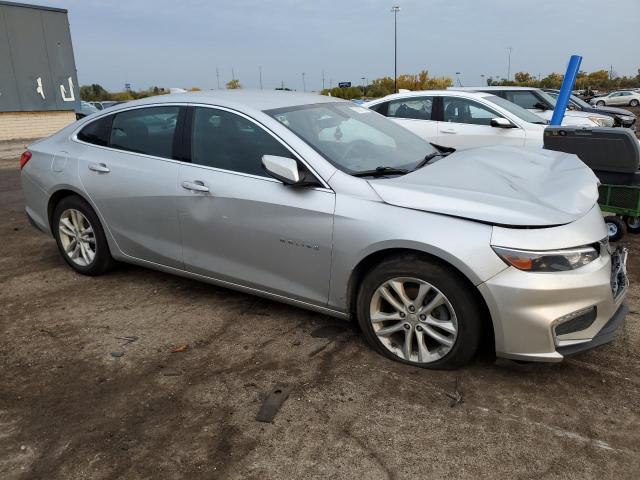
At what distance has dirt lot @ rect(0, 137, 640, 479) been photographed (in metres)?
2.50

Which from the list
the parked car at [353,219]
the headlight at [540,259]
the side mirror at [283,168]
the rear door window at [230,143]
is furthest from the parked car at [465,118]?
the headlight at [540,259]

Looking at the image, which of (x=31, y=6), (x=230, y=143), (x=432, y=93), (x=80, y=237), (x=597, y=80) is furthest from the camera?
(x=597, y=80)

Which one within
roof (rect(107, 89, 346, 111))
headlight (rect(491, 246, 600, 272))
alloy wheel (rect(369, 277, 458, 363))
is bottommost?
alloy wheel (rect(369, 277, 458, 363))

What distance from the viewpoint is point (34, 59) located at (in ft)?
63.4

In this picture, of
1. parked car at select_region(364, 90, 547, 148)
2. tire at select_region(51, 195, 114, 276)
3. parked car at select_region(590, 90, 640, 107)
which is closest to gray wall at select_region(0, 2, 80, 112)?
parked car at select_region(364, 90, 547, 148)

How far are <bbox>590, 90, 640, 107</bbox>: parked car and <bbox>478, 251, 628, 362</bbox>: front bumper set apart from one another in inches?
1690

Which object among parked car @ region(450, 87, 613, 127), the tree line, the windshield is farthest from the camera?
the tree line

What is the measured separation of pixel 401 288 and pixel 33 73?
20299 millimetres

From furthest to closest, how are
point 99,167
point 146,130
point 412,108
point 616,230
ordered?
1. point 412,108
2. point 616,230
3. point 99,167
4. point 146,130

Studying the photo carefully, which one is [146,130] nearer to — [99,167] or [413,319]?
[99,167]

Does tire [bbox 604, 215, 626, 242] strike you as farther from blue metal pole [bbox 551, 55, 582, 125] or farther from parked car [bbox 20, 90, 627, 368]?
blue metal pole [bbox 551, 55, 582, 125]

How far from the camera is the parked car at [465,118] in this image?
7.89 meters

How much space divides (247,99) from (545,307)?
8.08ft

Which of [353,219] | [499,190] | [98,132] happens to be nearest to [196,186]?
[353,219]
